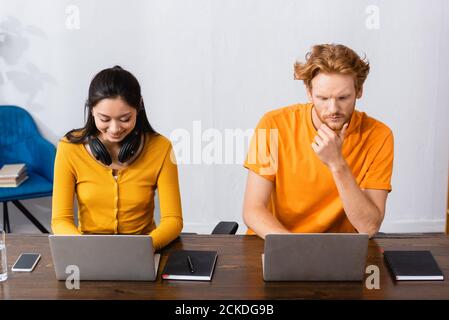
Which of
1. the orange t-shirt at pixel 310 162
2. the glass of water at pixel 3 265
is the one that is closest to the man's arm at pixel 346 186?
the orange t-shirt at pixel 310 162

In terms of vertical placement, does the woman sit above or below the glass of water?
above

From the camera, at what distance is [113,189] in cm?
224

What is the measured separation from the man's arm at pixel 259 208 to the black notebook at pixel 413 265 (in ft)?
1.26

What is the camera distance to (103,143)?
2211 millimetres

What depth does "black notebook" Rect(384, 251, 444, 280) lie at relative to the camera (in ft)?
5.90

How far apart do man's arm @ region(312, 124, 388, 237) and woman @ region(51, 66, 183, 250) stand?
1.77 ft

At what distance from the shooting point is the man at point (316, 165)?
211 centimetres

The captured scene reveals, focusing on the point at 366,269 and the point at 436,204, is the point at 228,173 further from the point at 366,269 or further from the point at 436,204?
the point at 366,269

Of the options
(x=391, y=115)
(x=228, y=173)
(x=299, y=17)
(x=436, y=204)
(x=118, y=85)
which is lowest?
(x=436, y=204)

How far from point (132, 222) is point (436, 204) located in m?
2.30

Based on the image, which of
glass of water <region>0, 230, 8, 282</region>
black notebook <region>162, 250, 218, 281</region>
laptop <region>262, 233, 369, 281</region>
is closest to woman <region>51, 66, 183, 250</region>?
black notebook <region>162, 250, 218, 281</region>

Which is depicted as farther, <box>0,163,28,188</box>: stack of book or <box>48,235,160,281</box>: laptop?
<box>0,163,28,188</box>: stack of book

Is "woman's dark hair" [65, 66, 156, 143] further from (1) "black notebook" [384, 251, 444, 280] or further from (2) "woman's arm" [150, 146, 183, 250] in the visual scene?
(1) "black notebook" [384, 251, 444, 280]

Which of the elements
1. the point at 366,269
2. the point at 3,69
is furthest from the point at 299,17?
the point at 366,269
